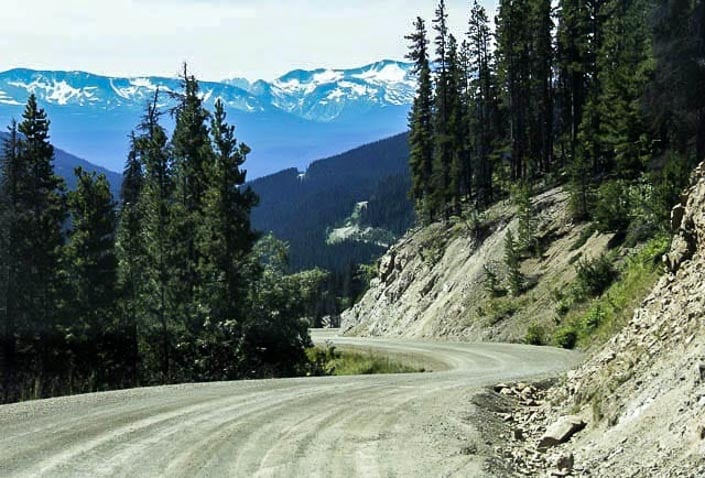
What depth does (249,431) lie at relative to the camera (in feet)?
34.7

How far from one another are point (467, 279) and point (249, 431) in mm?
34190

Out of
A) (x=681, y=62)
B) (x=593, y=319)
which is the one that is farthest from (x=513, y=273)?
(x=681, y=62)

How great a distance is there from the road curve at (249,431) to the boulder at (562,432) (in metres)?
1.17

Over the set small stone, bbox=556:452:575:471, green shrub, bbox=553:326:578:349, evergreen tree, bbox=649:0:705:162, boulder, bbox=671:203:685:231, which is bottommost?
small stone, bbox=556:452:575:471

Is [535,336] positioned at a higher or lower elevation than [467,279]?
lower

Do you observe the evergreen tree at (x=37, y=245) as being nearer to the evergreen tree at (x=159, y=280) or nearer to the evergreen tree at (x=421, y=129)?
the evergreen tree at (x=159, y=280)

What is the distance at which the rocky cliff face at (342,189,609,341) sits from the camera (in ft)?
115

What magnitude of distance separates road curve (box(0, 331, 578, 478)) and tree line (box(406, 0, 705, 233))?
1550 cm

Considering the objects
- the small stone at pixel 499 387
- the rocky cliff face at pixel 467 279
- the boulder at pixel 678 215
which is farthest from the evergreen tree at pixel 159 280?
the boulder at pixel 678 215

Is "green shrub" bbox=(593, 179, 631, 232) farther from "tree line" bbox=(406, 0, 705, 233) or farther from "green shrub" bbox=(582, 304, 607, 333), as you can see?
"green shrub" bbox=(582, 304, 607, 333)

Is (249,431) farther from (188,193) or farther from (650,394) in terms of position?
(188,193)

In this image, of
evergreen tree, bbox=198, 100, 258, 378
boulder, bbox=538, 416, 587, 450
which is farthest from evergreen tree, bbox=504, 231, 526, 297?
boulder, bbox=538, 416, 587, 450

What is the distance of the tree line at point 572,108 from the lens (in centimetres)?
2923

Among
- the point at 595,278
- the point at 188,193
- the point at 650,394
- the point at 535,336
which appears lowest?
the point at 535,336
